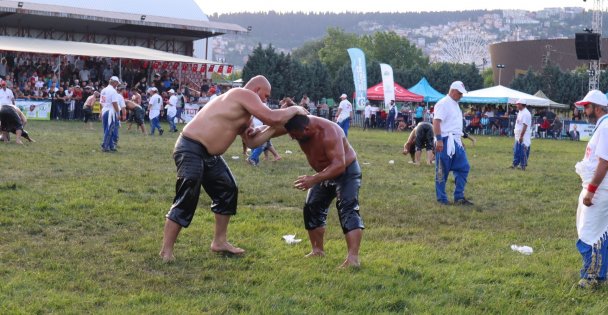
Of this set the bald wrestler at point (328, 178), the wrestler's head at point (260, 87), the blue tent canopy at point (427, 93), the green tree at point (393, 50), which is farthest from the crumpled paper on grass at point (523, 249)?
the green tree at point (393, 50)

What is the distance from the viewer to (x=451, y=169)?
12.2 meters

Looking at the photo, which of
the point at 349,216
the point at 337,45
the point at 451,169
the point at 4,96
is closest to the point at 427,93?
the point at 4,96

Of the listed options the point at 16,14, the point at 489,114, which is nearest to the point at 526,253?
the point at 489,114

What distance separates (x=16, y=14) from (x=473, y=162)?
99.0 ft

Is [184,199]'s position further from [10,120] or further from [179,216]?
[10,120]

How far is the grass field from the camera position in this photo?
20.3 feet

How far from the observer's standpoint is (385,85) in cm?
4128

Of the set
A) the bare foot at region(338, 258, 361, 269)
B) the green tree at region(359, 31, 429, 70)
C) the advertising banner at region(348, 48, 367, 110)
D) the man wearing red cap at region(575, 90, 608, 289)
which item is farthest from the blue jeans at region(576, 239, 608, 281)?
the green tree at region(359, 31, 429, 70)

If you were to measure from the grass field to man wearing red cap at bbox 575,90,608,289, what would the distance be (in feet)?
0.76

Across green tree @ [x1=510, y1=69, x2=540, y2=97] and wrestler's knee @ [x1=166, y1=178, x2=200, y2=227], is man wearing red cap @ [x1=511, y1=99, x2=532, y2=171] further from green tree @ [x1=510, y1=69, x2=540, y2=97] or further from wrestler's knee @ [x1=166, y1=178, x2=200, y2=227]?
green tree @ [x1=510, y1=69, x2=540, y2=97]

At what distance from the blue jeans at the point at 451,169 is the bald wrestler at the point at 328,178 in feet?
15.4

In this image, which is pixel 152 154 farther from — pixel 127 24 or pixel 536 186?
pixel 127 24

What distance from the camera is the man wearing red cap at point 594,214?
6805mm

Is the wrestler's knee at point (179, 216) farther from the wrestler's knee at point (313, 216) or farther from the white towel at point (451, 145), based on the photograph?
the white towel at point (451, 145)
